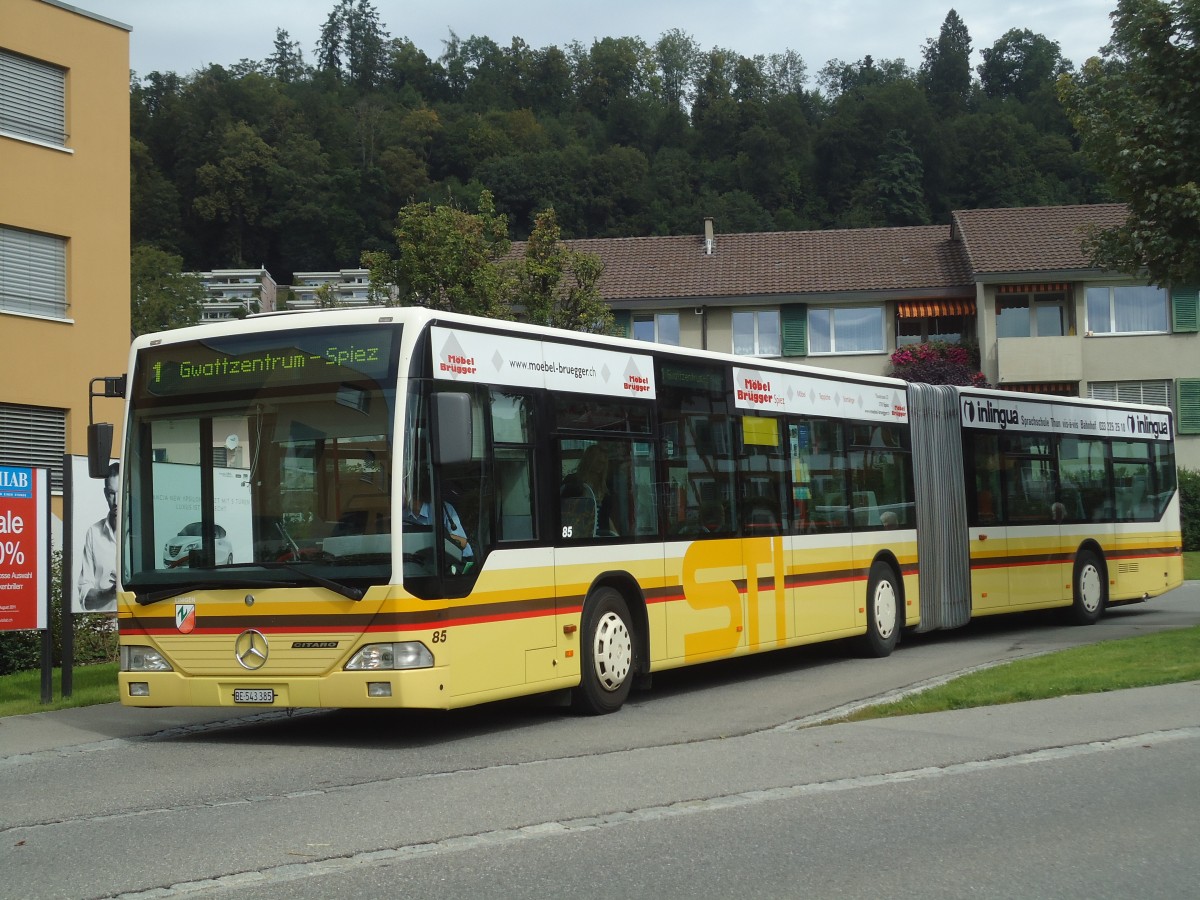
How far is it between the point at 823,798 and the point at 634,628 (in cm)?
470

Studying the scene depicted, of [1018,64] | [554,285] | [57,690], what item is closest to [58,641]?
[57,690]

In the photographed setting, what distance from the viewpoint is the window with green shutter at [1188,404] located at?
153 feet

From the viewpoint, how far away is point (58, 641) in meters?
17.5

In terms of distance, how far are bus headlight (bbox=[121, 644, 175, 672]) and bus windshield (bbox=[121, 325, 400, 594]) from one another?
47 cm

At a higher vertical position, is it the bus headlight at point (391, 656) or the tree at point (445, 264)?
the tree at point (445, 264)

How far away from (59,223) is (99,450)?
53.7ft

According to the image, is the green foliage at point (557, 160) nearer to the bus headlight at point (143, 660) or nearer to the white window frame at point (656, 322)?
the white window frame at point (656, 322)

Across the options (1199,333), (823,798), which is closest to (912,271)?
Result: (1199,333)

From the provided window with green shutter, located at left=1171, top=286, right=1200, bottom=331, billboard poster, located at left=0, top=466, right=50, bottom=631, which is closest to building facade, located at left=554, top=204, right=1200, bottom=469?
window with green shutter, located at left=1171, top=286, right=1200, bottom=331

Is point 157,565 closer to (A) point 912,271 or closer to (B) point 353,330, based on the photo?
(B) point 353,330

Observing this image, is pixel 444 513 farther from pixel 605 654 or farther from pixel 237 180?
pixel 237 180

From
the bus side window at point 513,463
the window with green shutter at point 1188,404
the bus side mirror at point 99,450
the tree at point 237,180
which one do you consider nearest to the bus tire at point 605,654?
the bus side window at point 513,463

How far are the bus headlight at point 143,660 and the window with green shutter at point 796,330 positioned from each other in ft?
130

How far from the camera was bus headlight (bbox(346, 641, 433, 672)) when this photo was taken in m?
10.4
